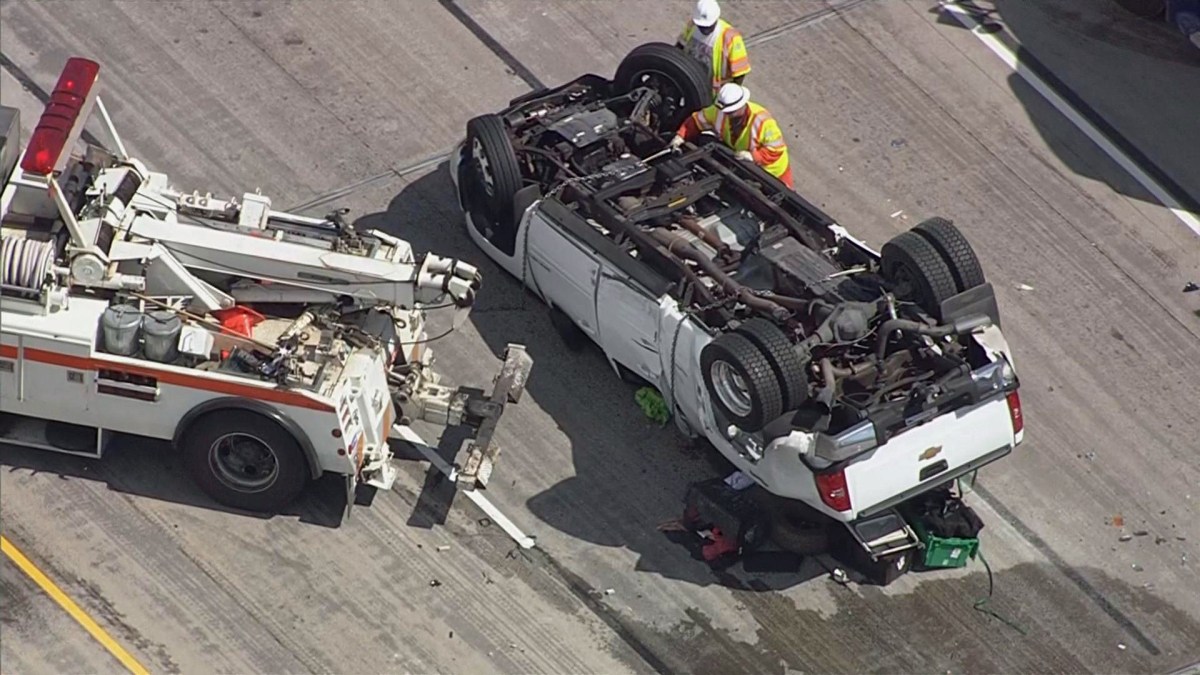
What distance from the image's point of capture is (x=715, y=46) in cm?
1756

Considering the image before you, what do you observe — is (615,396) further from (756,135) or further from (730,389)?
(756,135)

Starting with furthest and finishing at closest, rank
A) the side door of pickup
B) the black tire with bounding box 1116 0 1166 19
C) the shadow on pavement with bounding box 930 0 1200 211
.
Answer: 1. the black tire with bounding box 1116 0 1166 19
2. the shadow on pavement with bounding box 930 0 1200 211
3. the side door of pickup

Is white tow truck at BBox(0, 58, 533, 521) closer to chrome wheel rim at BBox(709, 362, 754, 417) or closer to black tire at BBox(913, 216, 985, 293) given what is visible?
chrome wheel rim at BBox(709, 362, 754, 417)

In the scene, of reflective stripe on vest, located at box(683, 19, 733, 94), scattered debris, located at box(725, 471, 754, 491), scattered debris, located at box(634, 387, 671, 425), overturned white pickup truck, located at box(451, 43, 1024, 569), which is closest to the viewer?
overturned white pickup truck, located at box(451, 43, 1024, 569)

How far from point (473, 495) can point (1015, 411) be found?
3.87 meters

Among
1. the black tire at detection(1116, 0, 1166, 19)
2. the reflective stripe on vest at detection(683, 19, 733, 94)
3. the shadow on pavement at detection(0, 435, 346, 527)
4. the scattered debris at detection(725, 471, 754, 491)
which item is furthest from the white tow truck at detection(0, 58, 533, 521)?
the black tire at detection(1116, 0, 1166, 19)

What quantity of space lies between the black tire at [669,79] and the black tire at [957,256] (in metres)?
2.98

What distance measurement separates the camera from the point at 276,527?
1439cm

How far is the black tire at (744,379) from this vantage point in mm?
13516

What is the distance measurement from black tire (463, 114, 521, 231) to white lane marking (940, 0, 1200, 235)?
5872mm

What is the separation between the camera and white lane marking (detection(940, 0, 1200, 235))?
18.3 metres

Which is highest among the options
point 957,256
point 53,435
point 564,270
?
point 957,256

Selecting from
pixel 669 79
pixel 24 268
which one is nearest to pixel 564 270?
pixel 669 79

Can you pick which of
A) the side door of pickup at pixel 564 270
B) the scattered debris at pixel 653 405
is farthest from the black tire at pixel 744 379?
the side door of pickup at pixel 564 270
